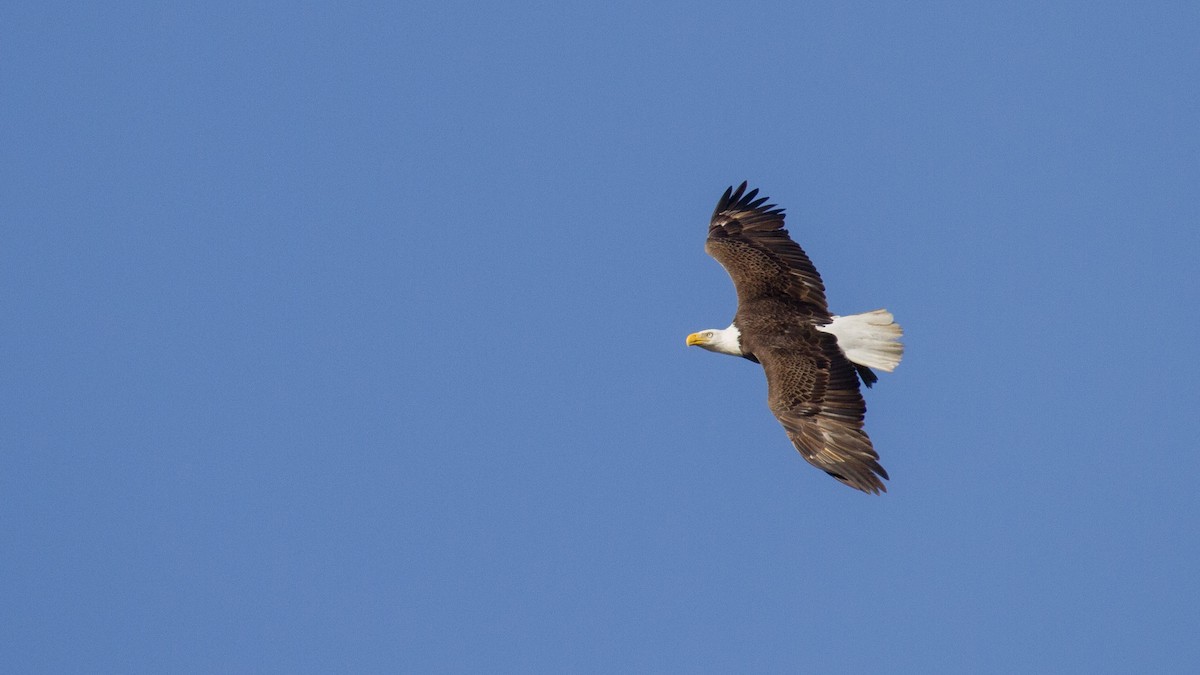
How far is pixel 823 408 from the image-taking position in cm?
1543

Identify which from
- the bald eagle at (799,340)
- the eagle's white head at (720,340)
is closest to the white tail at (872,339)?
the bald eagle at (799,340)

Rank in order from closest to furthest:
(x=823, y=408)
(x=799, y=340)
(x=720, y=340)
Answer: (x=823, y=408)
(x=799, y=340)
(x=720, y=340)

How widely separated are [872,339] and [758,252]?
209 centimetres

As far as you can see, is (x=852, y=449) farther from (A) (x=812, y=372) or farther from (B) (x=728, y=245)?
(B) (x=728, y=245)

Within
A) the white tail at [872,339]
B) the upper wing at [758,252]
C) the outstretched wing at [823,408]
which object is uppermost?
the upper wing at [758,252]

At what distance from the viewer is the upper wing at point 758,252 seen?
56.7 ft

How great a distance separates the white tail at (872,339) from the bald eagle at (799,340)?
1 cm

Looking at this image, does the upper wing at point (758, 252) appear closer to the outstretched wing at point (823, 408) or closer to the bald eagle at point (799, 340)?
the bald eagle at point (799, 340)

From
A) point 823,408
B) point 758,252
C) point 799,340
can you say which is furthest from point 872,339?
point 758,252

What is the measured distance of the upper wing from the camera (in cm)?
→ 1728

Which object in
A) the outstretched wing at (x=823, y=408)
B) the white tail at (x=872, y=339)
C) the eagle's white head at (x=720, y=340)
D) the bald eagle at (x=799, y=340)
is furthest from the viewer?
the eagle's white head at (x=720, y=340)

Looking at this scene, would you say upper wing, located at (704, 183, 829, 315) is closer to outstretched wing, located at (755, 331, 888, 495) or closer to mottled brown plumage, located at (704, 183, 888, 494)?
mottled brown plumage, located at (704, 183, 888, 494)

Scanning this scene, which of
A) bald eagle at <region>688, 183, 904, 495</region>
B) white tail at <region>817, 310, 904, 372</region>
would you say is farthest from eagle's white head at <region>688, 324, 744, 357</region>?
white tail at <region>817, 310, 904, 372</region>

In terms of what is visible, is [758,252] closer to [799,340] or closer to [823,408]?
[799,340]
